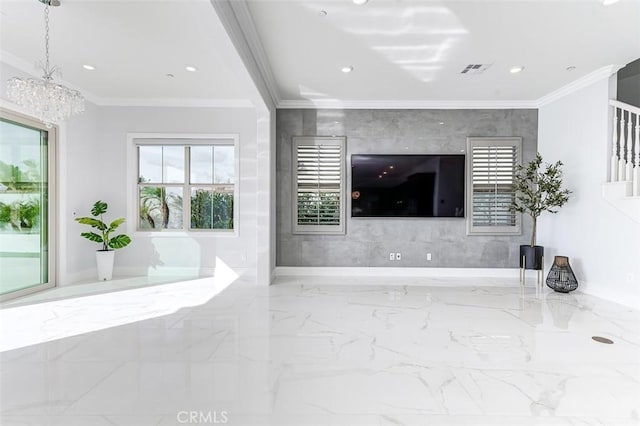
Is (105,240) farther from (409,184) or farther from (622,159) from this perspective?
(622,159)

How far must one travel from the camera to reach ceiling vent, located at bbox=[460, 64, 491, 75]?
158 inches

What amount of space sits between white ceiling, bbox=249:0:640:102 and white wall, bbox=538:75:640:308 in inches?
19.6

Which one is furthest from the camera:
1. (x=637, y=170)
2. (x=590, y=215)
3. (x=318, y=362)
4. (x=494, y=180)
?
(x=494, y=180)

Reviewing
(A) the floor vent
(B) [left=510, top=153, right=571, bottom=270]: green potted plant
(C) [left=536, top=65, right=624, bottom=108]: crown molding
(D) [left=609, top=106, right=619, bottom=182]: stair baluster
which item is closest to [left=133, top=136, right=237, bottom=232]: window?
(B) [left=510, top=153, right=571, bottom=270]: green potted plant

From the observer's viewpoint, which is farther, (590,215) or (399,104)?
(399,104)

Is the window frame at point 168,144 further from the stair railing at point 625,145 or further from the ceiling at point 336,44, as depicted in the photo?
the stair railing at point 625,145

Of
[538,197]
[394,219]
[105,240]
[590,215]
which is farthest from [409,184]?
[105,240]

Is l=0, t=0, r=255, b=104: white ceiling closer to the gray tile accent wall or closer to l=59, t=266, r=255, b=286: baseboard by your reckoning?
the gray tile accent wall

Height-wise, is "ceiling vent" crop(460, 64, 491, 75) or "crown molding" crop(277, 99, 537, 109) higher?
"ceiling vent" crop(460, 64, 491, 75)

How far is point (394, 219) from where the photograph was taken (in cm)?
544

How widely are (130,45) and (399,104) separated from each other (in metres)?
3.83

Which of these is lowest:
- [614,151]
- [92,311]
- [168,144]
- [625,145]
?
[92,311]

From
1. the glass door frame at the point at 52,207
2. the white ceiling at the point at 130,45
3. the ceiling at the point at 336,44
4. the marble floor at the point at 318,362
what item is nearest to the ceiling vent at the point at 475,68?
the ceiling at the point at 336,44

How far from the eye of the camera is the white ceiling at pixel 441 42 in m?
2.91
